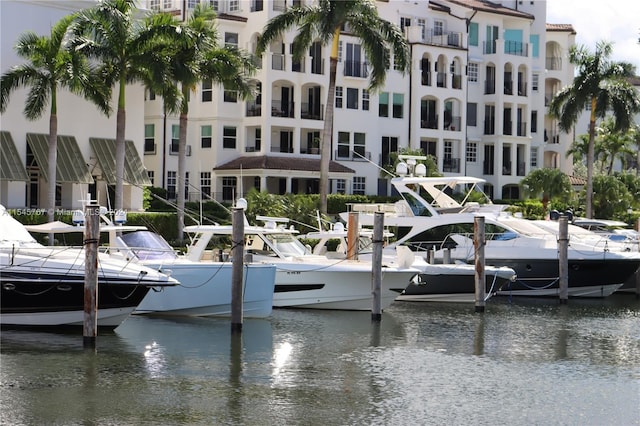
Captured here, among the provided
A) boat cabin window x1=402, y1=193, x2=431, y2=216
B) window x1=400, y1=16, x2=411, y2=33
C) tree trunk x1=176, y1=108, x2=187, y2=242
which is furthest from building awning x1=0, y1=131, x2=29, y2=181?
window x1=400, y1=16, x2=411, y2=33

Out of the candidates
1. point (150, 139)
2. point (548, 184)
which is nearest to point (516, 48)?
point (548, 184)

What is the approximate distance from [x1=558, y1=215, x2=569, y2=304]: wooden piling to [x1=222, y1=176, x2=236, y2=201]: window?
29388 millimetres

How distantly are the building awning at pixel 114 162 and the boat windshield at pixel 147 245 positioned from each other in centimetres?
2108

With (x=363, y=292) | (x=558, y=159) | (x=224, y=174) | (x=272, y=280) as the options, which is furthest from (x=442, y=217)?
(x=558, y=159)

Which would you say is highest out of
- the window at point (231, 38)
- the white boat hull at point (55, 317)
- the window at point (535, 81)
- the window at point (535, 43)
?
the window at point (535, 43)

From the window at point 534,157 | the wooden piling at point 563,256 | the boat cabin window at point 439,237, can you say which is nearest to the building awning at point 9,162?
the boat cabin window at point 439,237

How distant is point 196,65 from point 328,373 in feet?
88.6

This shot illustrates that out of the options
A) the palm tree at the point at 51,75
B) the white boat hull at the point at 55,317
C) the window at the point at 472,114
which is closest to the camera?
the white boat hull at the point at 55,317

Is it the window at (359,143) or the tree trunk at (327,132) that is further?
the window at (359,143)

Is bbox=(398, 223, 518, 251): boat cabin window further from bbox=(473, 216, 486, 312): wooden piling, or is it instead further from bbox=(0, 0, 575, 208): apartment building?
bbox=(0, 0, 575, 208): apartment building

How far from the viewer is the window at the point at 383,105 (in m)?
72.9

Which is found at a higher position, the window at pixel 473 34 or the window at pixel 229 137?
the window at pixel 473 34

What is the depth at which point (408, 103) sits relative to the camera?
7431cm

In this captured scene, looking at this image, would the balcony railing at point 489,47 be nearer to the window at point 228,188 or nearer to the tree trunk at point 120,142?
the window at point 228,188
